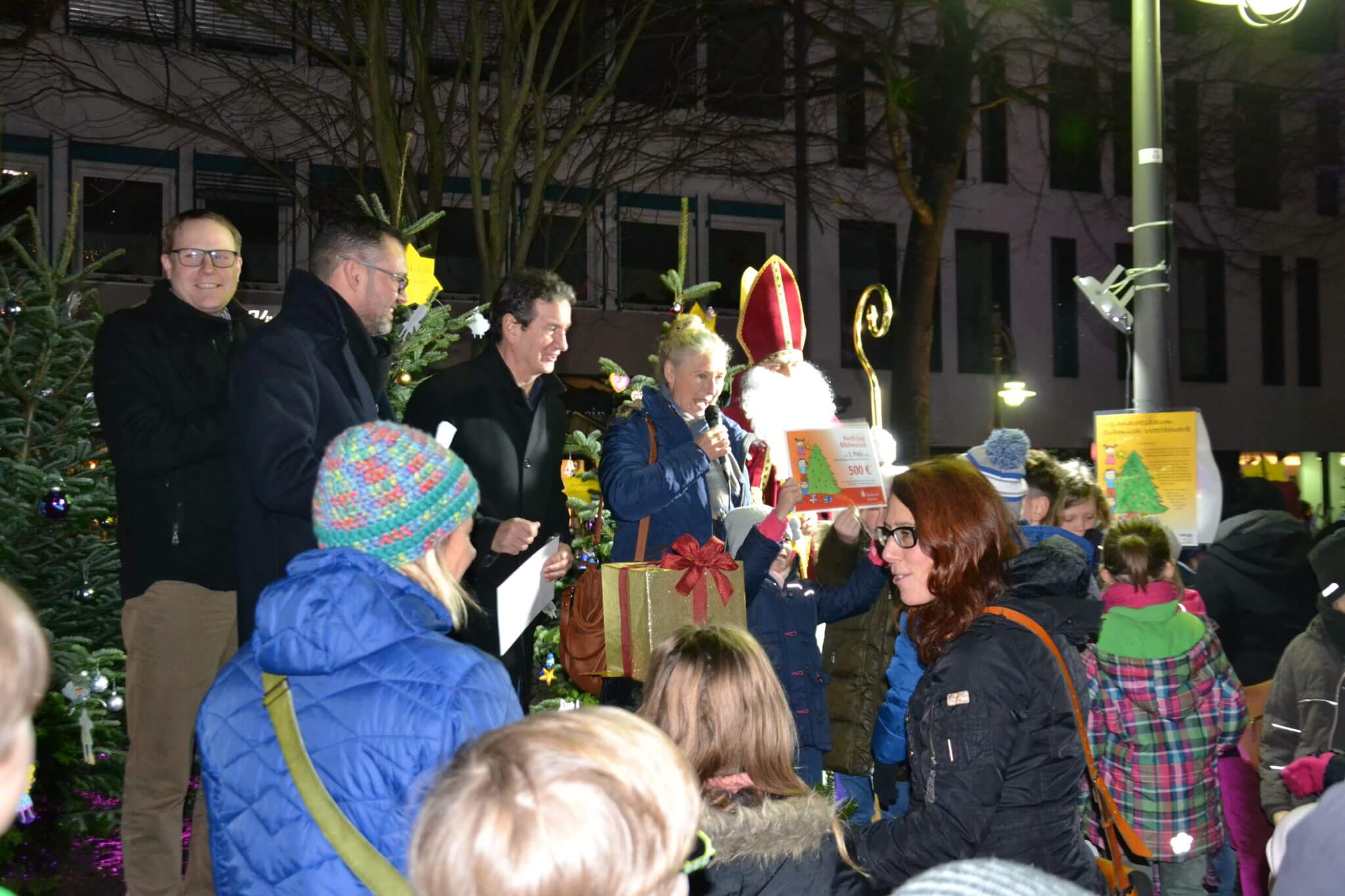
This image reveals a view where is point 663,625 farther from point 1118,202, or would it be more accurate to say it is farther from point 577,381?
point 1118,202

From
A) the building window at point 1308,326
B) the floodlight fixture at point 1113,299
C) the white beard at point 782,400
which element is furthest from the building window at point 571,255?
the building window at point 1308,326

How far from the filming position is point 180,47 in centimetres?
2009

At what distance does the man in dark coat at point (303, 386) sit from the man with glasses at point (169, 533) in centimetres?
33

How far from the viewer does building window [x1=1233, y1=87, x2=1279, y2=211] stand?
2758 cm

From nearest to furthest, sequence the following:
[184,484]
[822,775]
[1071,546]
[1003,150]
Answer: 1. [1071,546]
2. [184,484]
3. [822,775]
4. [1003,150]

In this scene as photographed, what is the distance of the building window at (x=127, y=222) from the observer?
20.7 meters

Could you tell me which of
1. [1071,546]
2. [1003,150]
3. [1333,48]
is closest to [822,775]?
[1071,546]

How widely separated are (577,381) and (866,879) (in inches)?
800

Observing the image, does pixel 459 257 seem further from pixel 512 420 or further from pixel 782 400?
pixel 512 420

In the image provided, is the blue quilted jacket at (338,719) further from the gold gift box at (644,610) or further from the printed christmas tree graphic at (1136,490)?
the printed christmas tree graphic at (1136,490)

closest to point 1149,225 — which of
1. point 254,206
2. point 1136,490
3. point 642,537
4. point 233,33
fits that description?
point 1136,490

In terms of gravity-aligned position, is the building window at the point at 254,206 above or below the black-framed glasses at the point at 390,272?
above

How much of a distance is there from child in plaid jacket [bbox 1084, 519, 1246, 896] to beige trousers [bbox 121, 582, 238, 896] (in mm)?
3353

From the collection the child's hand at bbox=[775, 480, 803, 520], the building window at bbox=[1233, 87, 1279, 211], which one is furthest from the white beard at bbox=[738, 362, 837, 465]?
the building window at bbox=[1233, 87, 1279, 211]
